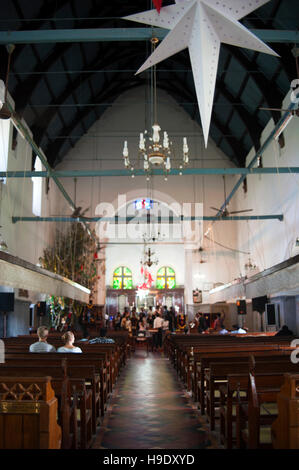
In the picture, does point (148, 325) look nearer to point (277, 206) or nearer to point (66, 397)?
point (277, 206)

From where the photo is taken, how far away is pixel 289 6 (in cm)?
1053

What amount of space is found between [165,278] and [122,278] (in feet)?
9.10

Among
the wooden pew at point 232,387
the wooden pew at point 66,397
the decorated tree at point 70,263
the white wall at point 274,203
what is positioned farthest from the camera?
the decorated tree at point 70,263

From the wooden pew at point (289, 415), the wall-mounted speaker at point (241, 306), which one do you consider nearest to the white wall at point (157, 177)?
the wall-mounted speaker at point (241, 306)

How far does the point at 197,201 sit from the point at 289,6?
11721 mm

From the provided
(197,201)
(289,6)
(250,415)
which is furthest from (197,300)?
(250,415)

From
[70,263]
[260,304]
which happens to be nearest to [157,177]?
[70,263]

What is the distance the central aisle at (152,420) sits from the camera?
14.0ft

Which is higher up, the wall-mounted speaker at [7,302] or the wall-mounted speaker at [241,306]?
the wall-mounted speaker at [7,302]

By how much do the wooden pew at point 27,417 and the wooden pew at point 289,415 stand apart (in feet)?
5.14

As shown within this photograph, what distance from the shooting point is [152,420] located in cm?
515

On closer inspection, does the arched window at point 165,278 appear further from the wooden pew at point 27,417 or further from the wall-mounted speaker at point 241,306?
the wooden pew at point 27,417

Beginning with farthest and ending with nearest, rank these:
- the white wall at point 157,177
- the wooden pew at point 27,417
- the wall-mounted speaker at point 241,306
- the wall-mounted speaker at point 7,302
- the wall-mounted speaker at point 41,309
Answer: the white wall at point 157,177 < the wall-mounted speaker at point 241,306 < the wall-mounted speaker at point 41,309 < the wall-mounted speaker at point 7,302 < the wooden pew at point 27,417

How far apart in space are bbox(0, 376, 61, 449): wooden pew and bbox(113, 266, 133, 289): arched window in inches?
964
